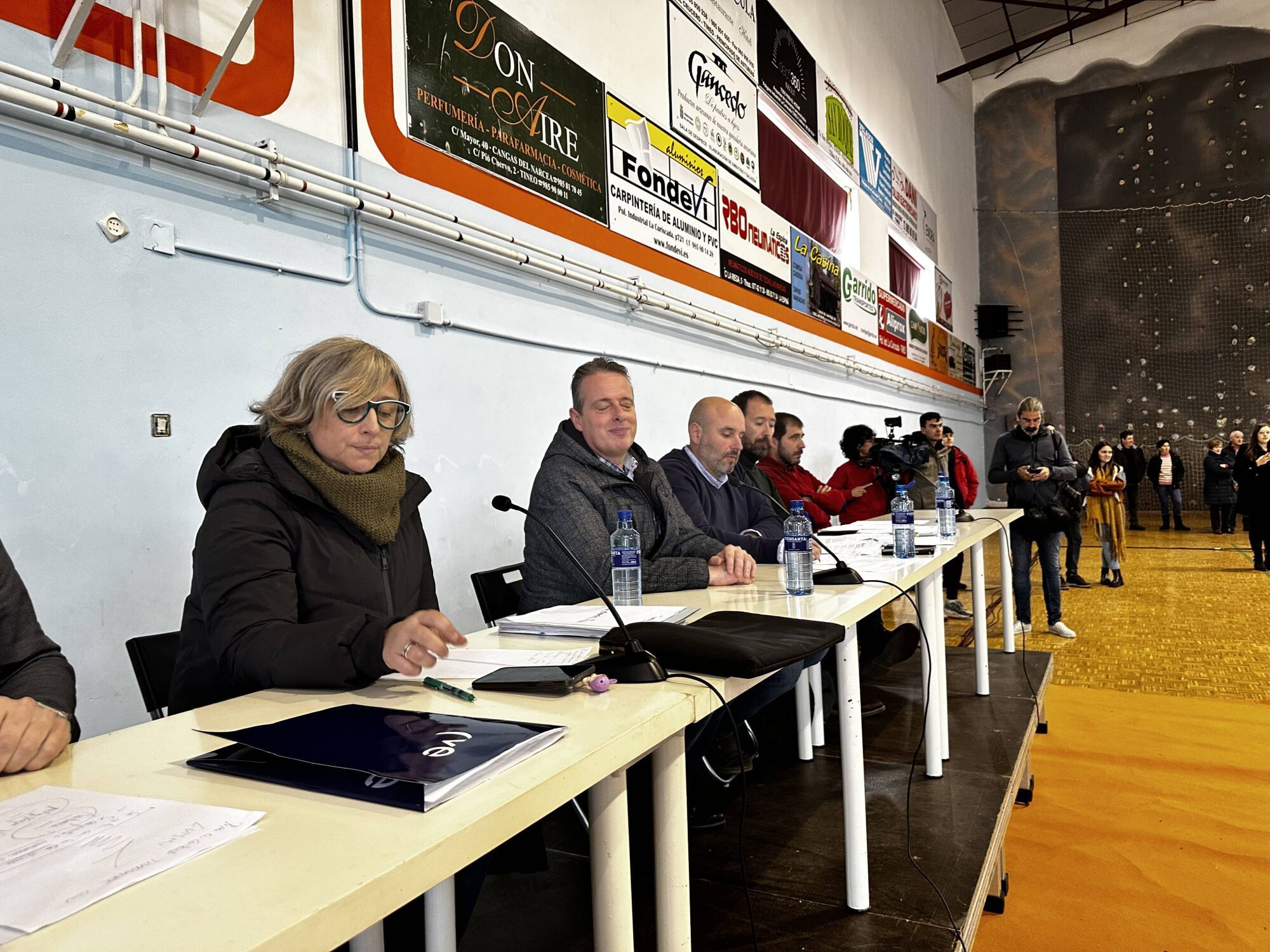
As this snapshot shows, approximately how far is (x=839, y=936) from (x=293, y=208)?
207 cm

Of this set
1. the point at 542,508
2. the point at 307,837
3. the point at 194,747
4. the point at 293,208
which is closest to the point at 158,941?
the point at 307,837

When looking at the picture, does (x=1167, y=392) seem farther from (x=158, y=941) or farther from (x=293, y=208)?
(x=158, y=941)

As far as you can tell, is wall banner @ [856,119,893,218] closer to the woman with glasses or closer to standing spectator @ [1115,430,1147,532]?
standing spectator @ [1115,430,1147,532]

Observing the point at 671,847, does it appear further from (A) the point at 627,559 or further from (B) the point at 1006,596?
(B) the point at 1006,596

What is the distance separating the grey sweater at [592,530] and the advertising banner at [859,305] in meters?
4.85

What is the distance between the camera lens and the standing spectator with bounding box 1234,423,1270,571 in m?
6.99

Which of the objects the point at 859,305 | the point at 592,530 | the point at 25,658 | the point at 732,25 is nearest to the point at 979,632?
the point at 592,530

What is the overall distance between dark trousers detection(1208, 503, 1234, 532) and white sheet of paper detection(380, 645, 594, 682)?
11.2 metres

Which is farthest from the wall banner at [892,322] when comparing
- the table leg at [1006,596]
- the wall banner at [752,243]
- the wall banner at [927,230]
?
the table leg at [1006,596]

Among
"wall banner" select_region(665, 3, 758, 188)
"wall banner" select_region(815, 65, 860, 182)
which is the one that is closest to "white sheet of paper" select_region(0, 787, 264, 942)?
"wall banner" select_region(665, 3, 758, 188)

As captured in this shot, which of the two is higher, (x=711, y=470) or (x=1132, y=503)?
(x=711, y=470)

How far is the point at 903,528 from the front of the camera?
239 cm

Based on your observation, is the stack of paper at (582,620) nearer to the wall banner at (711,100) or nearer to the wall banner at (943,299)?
the wall banner at (711,100)

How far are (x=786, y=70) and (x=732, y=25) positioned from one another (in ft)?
2.81
